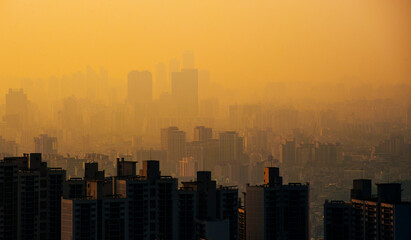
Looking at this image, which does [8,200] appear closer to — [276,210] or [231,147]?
[231,147]

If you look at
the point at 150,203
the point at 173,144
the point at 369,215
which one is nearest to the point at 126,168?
the point at 150,203

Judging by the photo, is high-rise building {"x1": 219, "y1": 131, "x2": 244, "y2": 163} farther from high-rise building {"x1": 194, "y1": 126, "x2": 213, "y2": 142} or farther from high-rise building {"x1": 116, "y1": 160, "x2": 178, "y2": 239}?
high-rise building {"x1": 116, "y1": 160, "x2": 178, "y2": 239}

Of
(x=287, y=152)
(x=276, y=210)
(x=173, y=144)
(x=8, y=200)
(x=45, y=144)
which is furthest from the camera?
(x=287, y=152)

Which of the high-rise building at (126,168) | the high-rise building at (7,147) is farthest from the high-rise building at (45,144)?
the high-rise building at (126,168)

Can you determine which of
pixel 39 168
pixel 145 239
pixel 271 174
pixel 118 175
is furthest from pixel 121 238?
pixel 271 174

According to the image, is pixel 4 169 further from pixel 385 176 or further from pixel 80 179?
pixel 385 176

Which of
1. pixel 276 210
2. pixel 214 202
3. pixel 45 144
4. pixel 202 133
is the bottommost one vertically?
pixel 276 210

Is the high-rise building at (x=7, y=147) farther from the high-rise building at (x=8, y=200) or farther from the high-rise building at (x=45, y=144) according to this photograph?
the high-rise building at (x=8, y=200)
